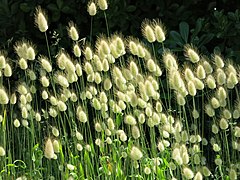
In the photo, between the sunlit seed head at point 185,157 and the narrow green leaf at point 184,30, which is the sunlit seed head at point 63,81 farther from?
the narrow green leaf at point 184,30

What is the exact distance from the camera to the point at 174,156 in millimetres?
2977

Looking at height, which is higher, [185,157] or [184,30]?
[184,30]

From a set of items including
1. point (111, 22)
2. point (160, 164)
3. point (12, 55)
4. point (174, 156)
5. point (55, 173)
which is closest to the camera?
point (174, 156)

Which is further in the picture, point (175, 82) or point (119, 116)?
point (119, 116)

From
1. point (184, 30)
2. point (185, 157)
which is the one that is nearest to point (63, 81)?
point (185, 157)

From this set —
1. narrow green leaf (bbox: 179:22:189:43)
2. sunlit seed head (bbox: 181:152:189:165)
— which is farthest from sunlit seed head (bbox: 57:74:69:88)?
narrow green leaf (bbox: 179:22:189:43)

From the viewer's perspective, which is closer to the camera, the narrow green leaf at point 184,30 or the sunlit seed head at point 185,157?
the sunlit seed head at point 185,157

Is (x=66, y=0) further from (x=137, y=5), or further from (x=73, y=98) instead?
(x=73, y=98)

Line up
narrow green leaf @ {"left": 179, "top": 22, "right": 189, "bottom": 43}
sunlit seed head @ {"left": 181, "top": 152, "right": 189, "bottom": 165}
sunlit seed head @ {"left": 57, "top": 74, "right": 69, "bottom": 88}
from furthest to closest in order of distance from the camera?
narrow green leaf @ {"left": 179, "top": 22, "right": 189, "bottom": 43}
sunlit seed head @ {"left": 57, "top": 74, "right": 69, "bottom": 88}
sunlit seed head @ {"left": 181, "top": 152, "right": 189, "bottom": 165}

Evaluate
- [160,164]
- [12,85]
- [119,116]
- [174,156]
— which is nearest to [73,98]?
[119,116]

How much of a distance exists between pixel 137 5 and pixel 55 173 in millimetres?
1278

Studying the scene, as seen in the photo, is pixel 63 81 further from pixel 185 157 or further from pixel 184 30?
pixel 184 30

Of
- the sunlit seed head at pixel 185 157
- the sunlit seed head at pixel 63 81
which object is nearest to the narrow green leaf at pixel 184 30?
the sunlit seed head at pixel 63 81

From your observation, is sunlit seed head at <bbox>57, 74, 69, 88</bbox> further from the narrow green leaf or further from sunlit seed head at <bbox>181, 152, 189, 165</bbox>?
the narrow green leaf
